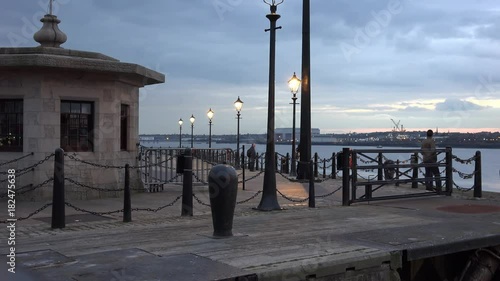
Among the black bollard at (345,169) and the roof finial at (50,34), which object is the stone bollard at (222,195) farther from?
the roof finial at (50,34)

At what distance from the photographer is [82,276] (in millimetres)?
5512

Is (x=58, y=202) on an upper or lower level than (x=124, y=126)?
lower

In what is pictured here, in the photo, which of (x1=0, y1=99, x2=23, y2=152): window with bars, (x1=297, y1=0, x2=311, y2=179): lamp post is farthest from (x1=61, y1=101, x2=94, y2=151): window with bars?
(x1=297, y1=0, x2=311, y2=179): lamp post

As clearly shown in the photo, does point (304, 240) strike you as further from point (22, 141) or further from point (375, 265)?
point (22, 141)

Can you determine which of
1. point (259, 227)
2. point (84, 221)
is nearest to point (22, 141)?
point (84, 221)

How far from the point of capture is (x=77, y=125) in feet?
45.3

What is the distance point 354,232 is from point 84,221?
5023 millimetres

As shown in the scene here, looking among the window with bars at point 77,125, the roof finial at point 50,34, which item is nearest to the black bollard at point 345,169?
the window with bars at point 77,125

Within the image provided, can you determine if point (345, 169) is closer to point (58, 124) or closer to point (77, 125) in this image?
point (77, 125)

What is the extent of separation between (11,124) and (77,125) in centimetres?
160

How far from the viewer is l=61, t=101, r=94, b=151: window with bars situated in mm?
13570

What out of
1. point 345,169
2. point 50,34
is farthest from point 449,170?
point 50,34

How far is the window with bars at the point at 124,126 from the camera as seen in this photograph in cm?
1521

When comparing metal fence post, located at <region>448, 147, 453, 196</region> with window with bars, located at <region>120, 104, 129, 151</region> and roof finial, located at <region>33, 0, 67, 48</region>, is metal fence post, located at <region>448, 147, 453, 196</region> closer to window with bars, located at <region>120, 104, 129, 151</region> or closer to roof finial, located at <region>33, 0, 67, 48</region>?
window with bars, located at <region>120, 104, 129, 151</region>
